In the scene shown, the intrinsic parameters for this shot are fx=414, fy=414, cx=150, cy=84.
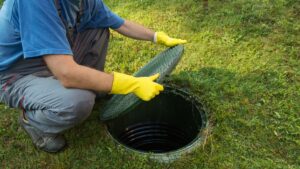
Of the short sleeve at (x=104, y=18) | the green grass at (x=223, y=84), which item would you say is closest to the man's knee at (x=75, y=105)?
the green grass at (x=223, y=84)

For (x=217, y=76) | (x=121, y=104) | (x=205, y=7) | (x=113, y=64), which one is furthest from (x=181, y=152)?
(x=205, y=7)

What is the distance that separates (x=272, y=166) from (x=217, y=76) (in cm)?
100

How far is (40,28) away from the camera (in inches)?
83.8

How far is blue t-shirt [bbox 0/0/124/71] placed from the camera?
6.91ft

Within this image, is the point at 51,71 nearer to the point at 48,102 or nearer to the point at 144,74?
the point at 48,102

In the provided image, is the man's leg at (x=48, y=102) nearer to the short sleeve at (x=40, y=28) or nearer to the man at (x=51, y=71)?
the man at (x=51, y=71)

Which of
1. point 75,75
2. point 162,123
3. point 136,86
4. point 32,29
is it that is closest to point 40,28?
point 32,29

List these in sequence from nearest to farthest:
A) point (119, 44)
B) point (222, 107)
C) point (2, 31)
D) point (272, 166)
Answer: point (2, 31) → point (272, 166) → point (222, 107) → point (119, 44)

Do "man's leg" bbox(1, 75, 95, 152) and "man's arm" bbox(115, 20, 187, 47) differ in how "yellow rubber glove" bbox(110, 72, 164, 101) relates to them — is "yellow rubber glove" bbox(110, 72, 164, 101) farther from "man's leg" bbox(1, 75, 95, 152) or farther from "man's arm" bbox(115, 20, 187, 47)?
"man's arm" bbox(115, 20, 187, 47)

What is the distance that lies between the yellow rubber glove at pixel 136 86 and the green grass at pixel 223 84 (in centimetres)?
48

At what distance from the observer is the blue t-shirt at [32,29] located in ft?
6.91

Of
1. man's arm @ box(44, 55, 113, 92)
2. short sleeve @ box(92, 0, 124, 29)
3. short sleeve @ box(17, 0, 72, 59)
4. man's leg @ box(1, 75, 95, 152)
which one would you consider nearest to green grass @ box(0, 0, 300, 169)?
man's leg @ box(1, 75, 95, 152)

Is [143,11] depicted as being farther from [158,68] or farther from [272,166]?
[272,166]

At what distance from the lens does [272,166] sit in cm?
261
